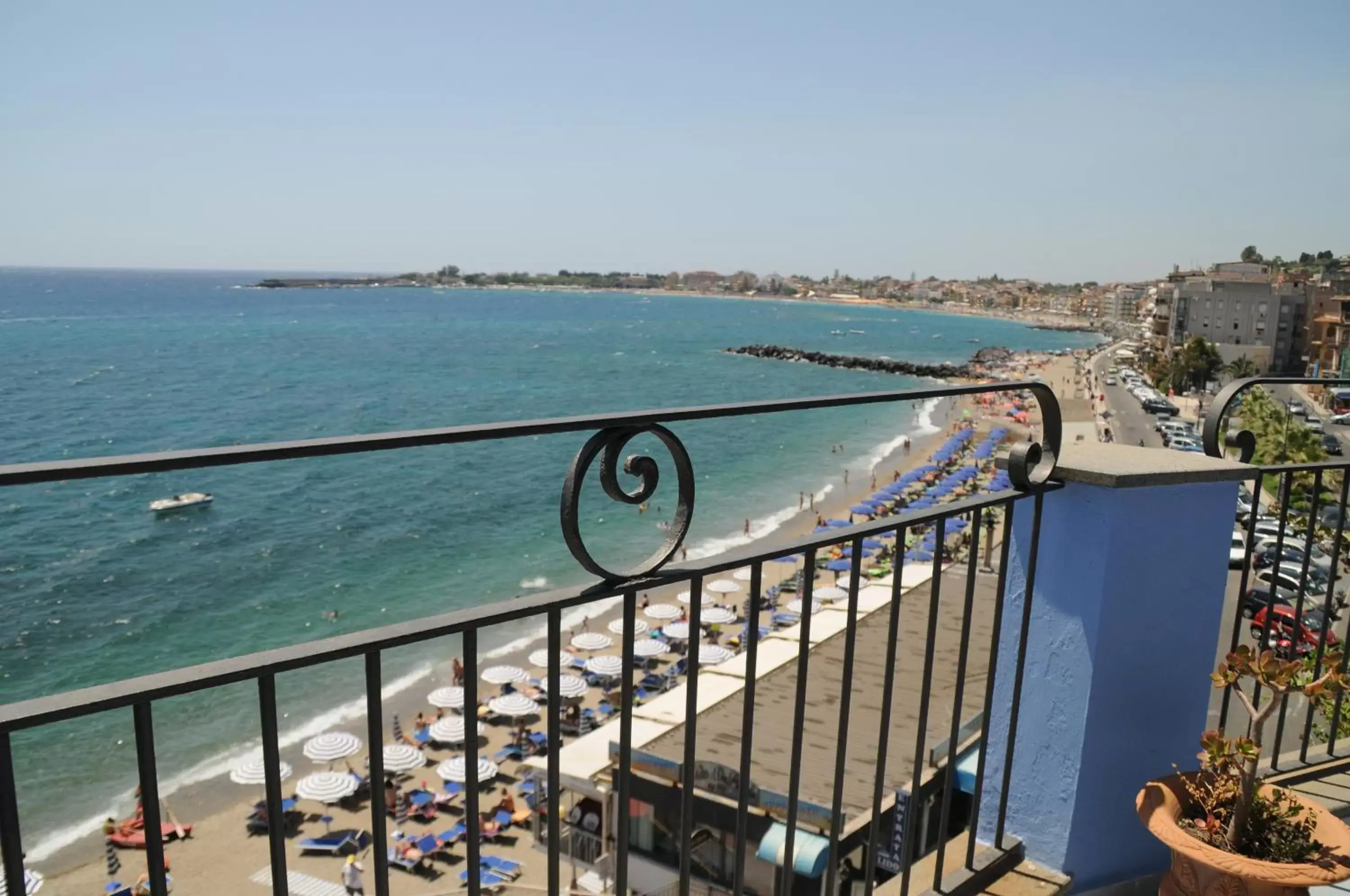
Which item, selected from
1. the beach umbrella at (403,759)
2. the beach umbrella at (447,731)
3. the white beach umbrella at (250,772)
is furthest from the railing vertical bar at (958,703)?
the beach umbrella at (447,731)

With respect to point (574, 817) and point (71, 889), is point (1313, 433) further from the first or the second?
point (71, 889)

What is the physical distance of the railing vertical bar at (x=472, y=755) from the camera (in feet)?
4.42

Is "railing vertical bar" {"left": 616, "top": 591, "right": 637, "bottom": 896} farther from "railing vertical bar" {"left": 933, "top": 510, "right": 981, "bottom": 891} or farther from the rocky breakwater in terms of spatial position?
the rocky breakwater

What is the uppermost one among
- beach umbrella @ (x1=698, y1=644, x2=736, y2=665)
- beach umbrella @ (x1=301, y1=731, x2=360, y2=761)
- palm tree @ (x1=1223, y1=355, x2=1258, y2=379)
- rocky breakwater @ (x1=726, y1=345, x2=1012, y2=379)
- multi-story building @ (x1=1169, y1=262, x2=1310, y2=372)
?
multi-story building @ (x1=1169, y1=262, x2=1310, y2=372)

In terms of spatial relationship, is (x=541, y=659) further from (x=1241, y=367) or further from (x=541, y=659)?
(x=1241, y=367)

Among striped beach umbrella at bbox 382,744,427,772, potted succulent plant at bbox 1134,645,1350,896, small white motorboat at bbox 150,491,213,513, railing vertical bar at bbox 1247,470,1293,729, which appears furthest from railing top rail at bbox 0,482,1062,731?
small white motorboat at bbox 150,491,213,513

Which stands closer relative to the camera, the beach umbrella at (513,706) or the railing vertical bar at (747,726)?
the railing vertical bar at (747,726)

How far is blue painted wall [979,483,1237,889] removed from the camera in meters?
2.38

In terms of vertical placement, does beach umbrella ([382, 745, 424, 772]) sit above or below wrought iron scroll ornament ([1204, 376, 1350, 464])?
below

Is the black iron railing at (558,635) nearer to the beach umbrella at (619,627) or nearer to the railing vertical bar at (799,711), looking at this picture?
the railing vertical bar at (799,711)

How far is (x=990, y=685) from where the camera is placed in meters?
2.44

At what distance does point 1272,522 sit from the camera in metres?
24.6

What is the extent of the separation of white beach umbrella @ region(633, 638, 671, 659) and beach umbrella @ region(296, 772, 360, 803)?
22.7 feet

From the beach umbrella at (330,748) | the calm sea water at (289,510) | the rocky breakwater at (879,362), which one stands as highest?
the rocky breakwater at (879,362)
